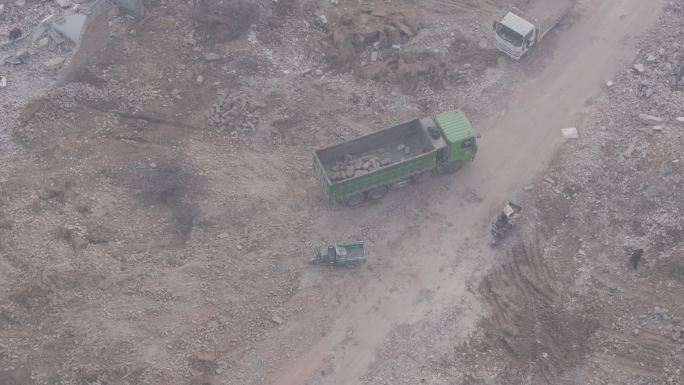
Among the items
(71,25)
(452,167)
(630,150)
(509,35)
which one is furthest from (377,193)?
(71,25)

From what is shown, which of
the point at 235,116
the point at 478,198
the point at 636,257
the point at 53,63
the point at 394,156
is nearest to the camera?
the point at 636,257

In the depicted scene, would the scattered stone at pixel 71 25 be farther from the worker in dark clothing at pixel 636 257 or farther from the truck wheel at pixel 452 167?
the worker in dark clothing at pixel 636 257

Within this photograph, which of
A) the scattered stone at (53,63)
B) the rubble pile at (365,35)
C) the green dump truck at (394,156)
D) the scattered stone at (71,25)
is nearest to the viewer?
the green dump truck at (394,156)

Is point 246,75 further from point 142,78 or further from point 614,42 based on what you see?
point 614,42


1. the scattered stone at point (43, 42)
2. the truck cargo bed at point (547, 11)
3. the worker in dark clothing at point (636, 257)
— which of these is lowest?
the worker in dark clothing at point (636, 257)

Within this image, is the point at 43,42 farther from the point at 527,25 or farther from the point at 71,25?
the point at 527,25

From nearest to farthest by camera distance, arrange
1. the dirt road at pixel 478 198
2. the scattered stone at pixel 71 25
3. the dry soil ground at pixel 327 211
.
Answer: the dry soil ground at pixel 327 211 < the dirt road at pixel 478 198 < the scattered stone at pixel 71 25

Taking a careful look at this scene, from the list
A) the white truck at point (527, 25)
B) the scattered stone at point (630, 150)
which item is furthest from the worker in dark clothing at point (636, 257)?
the white truck at point (527, 25)
